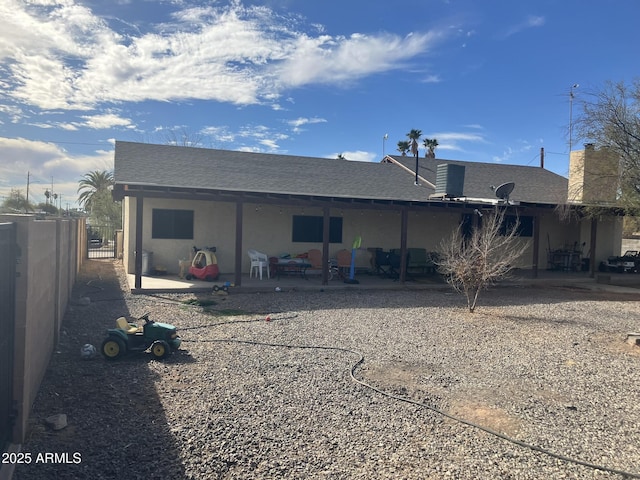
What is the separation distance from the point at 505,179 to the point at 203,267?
43.2ft

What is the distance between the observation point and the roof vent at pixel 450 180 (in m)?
13.7

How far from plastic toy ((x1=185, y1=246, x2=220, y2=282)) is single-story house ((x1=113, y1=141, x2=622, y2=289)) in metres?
0.82

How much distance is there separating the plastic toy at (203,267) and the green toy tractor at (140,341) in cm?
617

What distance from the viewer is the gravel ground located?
136 inches

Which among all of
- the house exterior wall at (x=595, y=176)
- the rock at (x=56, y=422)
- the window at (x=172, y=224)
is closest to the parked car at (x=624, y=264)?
the house exterior wall at (x=595, y=176)

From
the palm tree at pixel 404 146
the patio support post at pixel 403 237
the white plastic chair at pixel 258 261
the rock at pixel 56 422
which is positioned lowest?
the rock at pixel 56 422

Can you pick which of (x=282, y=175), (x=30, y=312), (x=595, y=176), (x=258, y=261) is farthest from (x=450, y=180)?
(x=30, y=312)

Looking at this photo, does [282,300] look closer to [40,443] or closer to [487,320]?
[487,320]

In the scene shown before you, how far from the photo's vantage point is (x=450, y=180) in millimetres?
13656

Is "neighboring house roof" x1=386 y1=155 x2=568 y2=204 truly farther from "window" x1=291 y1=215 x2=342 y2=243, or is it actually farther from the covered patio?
"window" x1=291 y1=215 x2=342 y2=243

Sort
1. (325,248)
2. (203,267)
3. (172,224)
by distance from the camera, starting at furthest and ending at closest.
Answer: (172,224) → (203,267) → (325,248)

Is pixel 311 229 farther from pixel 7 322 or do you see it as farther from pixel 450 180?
pixel 7 322

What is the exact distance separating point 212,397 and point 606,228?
18972 mm

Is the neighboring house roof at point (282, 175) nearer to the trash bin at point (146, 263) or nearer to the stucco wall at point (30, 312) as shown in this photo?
the trash bin at point (146, 263)
